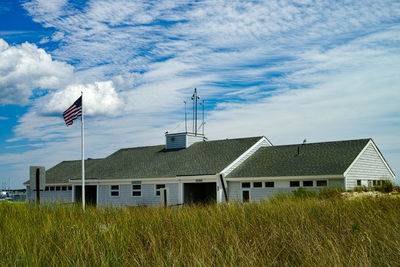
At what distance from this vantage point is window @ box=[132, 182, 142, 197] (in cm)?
3488

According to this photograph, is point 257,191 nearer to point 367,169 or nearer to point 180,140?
point 367,169

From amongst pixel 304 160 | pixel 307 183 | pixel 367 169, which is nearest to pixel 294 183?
pixel 307 183

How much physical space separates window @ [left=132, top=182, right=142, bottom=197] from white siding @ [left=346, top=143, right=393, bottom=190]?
16479mm

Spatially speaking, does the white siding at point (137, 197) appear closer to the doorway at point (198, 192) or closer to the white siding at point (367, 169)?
the doorway at point (198, 192)

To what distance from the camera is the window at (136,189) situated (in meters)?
34.9

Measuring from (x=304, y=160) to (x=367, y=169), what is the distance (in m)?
4.87

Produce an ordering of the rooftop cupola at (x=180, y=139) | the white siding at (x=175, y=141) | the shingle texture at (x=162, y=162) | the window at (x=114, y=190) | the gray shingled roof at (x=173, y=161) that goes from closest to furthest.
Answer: the gray shingled roof at (x=173, y=161) → the shingle texture at (x=162, y=162) → the window at (x=114, y=190) → the rooftop cupola at (x=180, y=139) → the white siding at (x=175, y=141)

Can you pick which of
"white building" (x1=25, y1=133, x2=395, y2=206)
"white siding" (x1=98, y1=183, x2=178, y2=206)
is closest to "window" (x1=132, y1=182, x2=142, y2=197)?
"white building" (x1=25, y1=133, x2=395, y2=206)

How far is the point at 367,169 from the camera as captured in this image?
31000 millimetres

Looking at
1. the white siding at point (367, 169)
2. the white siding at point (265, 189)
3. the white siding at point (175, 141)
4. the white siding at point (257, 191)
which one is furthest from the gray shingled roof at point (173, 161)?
the white siding at point (367, 169)

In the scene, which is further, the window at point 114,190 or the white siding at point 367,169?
the window at point 114,190

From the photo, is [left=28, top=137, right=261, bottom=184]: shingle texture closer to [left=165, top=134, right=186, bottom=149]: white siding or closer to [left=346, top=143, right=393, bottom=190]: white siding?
[left=165, top=134, right=186, bottom=149]: white siding

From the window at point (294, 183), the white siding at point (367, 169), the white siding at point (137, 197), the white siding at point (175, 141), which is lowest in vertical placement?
the white siding at point (137, 197)

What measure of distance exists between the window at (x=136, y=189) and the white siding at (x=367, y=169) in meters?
16.5
